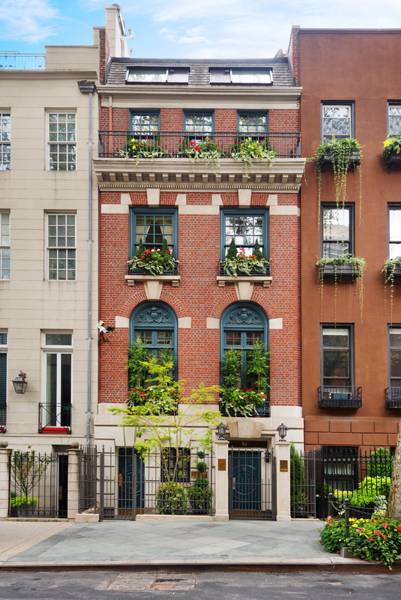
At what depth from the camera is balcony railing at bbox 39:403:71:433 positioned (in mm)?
23828

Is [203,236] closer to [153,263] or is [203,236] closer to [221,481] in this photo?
[153,263]

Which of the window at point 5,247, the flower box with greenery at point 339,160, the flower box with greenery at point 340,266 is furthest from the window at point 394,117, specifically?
the window at point 5,247

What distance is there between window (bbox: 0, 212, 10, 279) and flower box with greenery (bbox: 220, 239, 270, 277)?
703 cm

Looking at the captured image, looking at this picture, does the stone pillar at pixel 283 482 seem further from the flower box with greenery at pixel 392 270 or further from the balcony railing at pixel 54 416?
the balcony railing at pixel 54 416

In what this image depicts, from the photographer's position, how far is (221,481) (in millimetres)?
20344

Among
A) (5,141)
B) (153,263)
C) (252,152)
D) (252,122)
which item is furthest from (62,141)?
(252,122)

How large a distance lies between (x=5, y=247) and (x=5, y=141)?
3557 millimetres

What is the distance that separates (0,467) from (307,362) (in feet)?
32.9

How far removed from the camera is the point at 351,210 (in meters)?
24.9

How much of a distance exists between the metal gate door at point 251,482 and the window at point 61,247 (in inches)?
312

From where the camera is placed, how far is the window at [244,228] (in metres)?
24.6

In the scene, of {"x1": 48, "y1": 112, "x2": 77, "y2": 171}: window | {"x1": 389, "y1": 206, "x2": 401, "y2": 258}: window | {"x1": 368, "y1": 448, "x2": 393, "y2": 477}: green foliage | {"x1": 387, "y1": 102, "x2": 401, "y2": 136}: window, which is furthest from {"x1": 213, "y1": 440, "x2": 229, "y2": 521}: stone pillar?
{"x1": 387, "y1": 102, "x2": 401, "y2": 136}: window

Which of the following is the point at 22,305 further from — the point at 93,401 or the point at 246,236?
the point at 246,236

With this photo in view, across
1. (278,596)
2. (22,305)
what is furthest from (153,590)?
(22,305)
